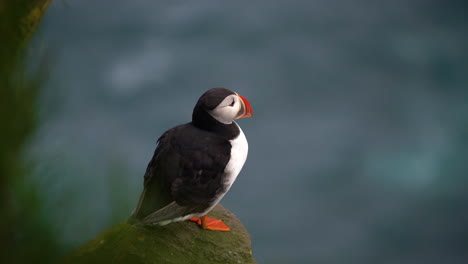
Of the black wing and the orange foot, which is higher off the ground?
the black wing

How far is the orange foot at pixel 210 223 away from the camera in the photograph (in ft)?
11.7

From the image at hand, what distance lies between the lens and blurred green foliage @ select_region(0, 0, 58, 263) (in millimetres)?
918

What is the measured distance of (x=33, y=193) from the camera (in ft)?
3.18

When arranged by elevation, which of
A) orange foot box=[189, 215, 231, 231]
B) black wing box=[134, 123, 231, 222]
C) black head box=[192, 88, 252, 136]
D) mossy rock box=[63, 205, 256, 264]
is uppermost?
black head box=[192, 88, 252, 136]

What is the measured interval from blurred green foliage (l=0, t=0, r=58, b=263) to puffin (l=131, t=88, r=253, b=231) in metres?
1.76

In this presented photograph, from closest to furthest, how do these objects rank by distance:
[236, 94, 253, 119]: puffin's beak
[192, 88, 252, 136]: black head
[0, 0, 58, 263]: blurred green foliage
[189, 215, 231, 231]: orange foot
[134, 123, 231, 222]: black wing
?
1. [0, 0, 58, 263]: blurred green foliage
2. [134, 123, 231, 222]: black wing
3. [192, 88, 252, 136]: black head
4. [236, 94, 253, 119]: puffin's beak
5. [189, 215, 231, 231]: orange foot

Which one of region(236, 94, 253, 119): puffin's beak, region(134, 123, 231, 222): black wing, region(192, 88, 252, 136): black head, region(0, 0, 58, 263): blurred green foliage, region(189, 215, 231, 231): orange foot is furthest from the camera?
region(189, 215, 231, 231): orange foot

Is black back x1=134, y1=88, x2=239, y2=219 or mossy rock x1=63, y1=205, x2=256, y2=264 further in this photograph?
mossy rock x1=63, y1=205, x2=256, y2=264

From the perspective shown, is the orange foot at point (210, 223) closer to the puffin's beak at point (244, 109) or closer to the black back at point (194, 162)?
the black back at point (194, 162)

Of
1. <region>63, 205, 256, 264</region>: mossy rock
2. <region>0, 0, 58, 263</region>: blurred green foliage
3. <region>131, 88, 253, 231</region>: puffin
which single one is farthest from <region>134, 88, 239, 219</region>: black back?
<region>0, 0, 58, 263</region>: blurred green foliage

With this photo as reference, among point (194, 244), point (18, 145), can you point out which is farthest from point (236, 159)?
point (18, 145)

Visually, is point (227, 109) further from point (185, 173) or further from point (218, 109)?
point (185, 173)

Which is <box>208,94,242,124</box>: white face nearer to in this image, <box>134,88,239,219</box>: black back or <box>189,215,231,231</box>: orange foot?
<box>134,88,239,219</box>: black back

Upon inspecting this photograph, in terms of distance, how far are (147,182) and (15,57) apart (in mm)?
2149
